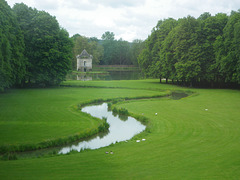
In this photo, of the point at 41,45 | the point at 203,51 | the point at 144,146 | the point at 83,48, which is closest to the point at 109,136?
the point at 144,146

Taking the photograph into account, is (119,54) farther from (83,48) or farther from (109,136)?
(109,136)

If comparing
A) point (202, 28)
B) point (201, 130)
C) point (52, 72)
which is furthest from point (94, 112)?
point (202, 28)

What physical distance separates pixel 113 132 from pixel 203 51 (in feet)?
113

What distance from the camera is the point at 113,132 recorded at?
65.9 feet

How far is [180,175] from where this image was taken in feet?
30.7

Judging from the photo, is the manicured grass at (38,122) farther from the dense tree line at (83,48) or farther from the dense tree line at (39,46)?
the dense tree line at (83,48)

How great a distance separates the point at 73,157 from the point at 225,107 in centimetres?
2177

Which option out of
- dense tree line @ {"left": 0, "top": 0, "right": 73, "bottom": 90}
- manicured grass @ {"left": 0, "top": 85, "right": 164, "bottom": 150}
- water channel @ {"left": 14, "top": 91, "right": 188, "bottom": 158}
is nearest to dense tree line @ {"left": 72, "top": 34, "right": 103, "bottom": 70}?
dense tree line @ {"left": 0, "top": 0, "right": 73, "bottom": 90}

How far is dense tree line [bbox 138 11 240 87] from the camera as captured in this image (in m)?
42.8

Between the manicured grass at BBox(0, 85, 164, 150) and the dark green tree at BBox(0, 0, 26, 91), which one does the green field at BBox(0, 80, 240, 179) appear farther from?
the dark green tree at BBox(0, 0, 26, 91)

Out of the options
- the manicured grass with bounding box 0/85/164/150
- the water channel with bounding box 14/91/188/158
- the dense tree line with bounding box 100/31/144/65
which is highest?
the dense tree line with bounding box 100/31/144/65

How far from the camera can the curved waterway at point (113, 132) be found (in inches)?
644

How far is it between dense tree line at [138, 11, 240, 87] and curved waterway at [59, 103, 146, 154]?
2602 centimetres

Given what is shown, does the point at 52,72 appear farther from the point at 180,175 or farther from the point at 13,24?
the point at 180,175
